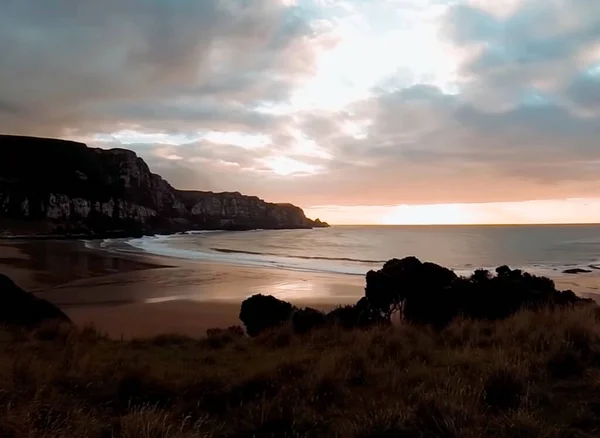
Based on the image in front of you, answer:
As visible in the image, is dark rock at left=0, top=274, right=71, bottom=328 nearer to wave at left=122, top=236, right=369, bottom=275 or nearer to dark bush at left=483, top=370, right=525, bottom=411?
dark bush at left=483, top=370, right=525, bottom=411

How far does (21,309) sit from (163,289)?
38.0ft

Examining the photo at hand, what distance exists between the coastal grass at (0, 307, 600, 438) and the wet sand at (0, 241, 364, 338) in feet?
23.2

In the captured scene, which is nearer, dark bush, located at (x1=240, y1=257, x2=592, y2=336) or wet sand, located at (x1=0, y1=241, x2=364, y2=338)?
dark bush, located at (x1=240, y1=257, x2=592, y2=336)

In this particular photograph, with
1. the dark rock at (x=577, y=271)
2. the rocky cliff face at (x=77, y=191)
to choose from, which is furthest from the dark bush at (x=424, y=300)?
the rocky cliff face at (x=77, y=191)

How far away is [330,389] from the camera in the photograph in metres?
5.53

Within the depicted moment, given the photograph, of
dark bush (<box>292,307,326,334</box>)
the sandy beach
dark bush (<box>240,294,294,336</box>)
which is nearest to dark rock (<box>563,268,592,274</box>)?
the sandy beach

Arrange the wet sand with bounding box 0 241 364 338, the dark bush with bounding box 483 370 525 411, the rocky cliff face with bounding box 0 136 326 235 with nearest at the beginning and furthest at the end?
the dark bush with bounding box 483 370 525 411 → the wet sand with bounding box 0 241 364 338 → the rocky cliff face with bounding box 0 136 326 235

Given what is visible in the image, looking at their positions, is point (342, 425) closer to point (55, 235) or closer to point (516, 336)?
point (516, 336)

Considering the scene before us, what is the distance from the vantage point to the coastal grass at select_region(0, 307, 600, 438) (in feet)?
13.9

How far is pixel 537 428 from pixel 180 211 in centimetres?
16433

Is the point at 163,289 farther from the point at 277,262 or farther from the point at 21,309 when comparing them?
the point at 277,262

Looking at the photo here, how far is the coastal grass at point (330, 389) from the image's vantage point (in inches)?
167

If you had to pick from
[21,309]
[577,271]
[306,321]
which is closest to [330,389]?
[306,321]

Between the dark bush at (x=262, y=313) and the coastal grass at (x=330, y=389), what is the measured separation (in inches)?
157
